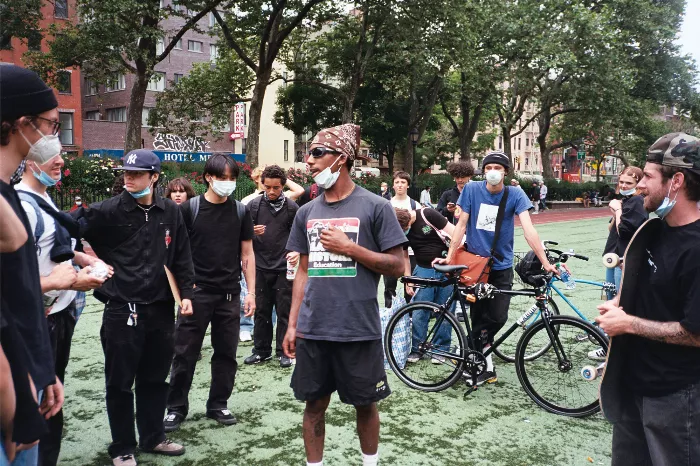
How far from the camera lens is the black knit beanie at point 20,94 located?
1.82m

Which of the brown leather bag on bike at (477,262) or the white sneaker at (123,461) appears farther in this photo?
the brown leather bag on bike at (477,262)

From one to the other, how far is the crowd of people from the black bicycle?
14 cm

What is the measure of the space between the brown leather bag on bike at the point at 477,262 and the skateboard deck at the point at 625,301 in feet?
8.43

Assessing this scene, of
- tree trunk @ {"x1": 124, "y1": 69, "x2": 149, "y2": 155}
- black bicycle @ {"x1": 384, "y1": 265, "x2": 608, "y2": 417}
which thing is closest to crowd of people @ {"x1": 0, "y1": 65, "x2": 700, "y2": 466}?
black bicycle @ {"x1": 384, "y1": 265, "x2": 608, "y2": 417}

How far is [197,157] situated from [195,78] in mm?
17036

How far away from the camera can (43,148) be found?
2.10 m

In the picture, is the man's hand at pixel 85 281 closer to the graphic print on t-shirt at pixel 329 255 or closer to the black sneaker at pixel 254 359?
the graphic print on t-shirt at pixel 329 255

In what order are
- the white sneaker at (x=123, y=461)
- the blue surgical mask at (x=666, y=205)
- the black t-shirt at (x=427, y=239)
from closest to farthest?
the blue surgical mask at (x=666, y=205)
the white sneaker at (x=123, y=461)
the black t-shirt at (x=427, y=239)

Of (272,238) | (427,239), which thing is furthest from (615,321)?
(272,238)

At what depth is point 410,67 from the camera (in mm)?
24719

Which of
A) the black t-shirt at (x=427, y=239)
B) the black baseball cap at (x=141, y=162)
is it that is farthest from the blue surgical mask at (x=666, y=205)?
the black t-shirt at (x=427, y=239)

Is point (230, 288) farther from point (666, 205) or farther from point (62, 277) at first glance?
point (666, 205)

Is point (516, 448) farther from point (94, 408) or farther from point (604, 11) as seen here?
point (604, 11)

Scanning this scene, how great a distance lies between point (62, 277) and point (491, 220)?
387 cm
